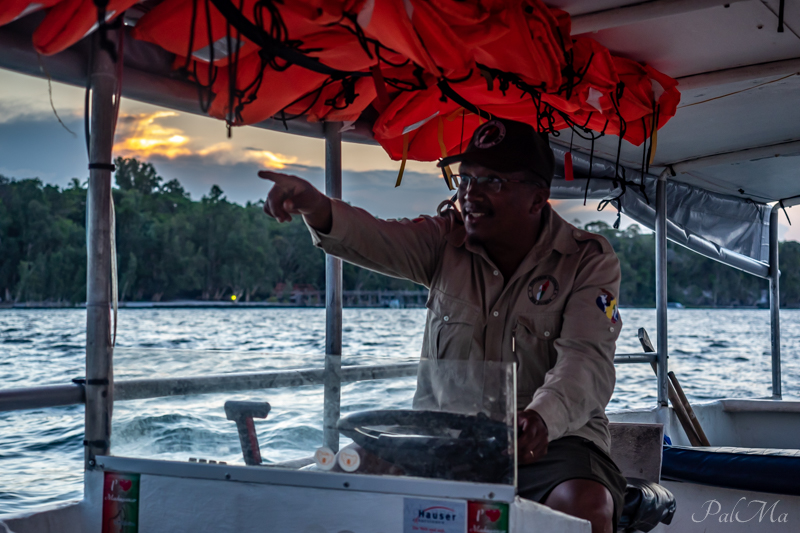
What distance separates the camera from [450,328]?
2.06 m

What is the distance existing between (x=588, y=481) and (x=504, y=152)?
0.95 meters

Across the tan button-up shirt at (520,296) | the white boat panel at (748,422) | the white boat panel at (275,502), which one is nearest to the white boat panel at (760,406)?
the white boat panel at (748,422)

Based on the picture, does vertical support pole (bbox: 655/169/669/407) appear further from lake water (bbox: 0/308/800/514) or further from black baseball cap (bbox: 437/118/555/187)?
black baseball cap (bbox: 437/118/555/187)

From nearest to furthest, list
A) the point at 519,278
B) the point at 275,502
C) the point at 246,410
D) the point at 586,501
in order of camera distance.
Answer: the point at 275,502 → the point at 246,410 → the point at 586,501 → the point at 519,278

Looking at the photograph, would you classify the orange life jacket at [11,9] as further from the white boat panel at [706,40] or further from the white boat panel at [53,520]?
the white boat panel at [706,40]

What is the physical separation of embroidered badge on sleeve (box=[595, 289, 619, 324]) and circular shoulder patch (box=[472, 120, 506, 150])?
541mm

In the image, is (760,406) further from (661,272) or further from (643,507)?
(643,507)

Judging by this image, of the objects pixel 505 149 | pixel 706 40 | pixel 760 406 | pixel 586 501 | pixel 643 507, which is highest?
pixel 706 40

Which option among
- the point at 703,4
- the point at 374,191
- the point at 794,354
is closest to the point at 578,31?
the point at 703,4

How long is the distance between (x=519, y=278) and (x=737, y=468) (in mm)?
1798

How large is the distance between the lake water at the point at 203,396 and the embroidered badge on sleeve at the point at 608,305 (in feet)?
1.86

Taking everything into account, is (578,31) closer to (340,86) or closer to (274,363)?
(340,86)

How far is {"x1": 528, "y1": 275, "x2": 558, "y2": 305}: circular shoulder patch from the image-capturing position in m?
1.96

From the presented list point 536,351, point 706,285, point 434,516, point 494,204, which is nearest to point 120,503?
point 434,516
